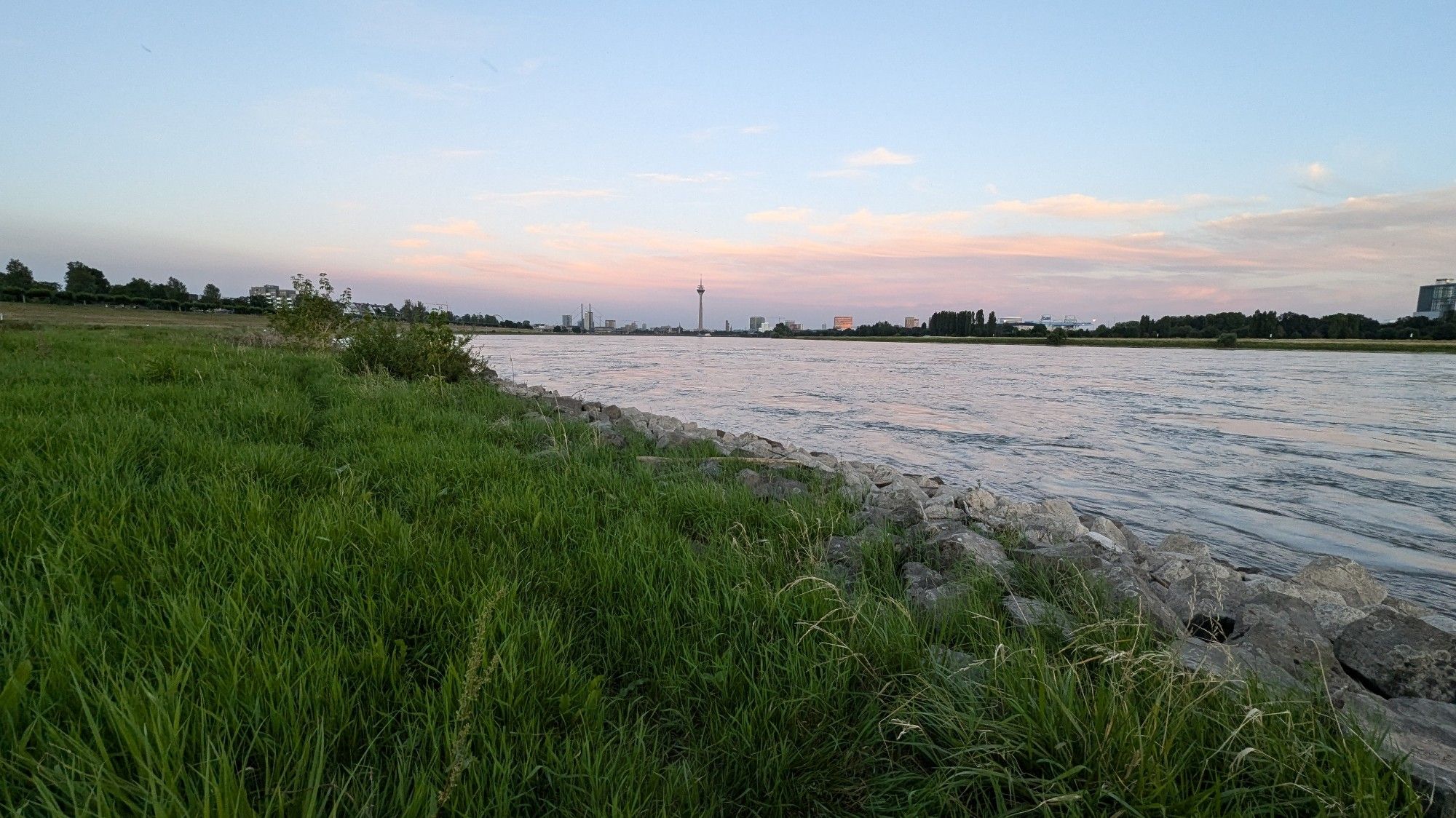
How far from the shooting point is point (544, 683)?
187 centimetres

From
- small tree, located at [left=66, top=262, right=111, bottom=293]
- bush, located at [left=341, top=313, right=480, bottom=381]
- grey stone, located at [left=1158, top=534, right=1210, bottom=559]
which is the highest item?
small tree, located at [left=66, top=262, right=111, bottom=293]

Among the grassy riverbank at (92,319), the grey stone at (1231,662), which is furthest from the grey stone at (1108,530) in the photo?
the grassy riverbank at (92,319)

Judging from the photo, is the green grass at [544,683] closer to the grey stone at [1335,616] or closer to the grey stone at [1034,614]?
the grey stone at [1034,614]

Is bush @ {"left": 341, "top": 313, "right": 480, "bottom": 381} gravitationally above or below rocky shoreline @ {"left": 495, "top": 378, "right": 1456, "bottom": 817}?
above

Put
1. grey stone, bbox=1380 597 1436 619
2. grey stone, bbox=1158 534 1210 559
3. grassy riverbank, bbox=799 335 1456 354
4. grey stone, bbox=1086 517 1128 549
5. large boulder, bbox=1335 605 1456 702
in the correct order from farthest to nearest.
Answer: grassy riverbank, bbox=799 335 1456 354 < grey stone, bbox=1086 517 1128 549 < grey stone, bbox=1158 534 1210 559 < grey stone, bbox=1380 597 1436 619 < large boulder, bbox=1335 605 1456 702

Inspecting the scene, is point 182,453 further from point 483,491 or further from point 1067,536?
point 1067,536

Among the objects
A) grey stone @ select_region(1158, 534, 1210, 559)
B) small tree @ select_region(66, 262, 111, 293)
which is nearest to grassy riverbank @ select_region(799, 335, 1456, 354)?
grey stone @ select_region(1158, 534, 1210, 559)

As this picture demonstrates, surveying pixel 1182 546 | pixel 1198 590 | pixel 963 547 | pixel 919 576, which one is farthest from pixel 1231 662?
pixel 1182 546

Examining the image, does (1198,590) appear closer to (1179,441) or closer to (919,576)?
(919,576)

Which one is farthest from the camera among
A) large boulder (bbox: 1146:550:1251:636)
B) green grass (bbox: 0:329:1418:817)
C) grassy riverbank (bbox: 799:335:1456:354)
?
grassy riverbank (bbox: 799:335:1456:354)

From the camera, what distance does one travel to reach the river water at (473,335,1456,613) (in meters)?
6.21

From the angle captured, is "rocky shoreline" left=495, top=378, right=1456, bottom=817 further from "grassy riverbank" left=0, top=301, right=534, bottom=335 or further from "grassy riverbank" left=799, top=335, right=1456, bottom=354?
"grassy riverbank" left=799, top=335, right=1456, bottom=354

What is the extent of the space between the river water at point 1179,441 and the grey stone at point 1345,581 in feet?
2.88

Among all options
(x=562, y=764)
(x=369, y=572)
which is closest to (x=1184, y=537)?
(x=562, y=764)
